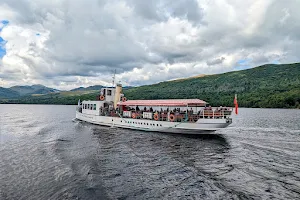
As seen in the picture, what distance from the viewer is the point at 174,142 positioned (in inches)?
1145

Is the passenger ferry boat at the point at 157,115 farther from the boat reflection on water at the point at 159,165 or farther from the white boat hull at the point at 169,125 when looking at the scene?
the boat reflection on water at the point at 159,165

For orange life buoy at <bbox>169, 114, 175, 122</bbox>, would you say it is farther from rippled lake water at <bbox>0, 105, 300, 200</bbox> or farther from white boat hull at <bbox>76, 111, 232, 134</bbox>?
rippled lake water at <bbox>0, 105, 300, 200</bbox>

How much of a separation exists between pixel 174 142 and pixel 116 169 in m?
12.8

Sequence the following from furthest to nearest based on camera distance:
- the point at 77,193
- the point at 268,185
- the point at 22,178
Answer: the point at 22,178 < the point at 268,185 < the point at 77,193

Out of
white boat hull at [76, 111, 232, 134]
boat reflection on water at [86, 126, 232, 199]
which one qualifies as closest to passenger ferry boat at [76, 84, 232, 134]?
white boat hull at [76, 111, 232, 134]

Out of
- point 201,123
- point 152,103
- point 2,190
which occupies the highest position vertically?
point 152,103

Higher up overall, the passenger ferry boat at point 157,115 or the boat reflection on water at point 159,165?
the passenger ferry boat at point 157,115

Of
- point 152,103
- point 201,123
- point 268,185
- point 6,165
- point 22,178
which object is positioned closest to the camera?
point 268,185

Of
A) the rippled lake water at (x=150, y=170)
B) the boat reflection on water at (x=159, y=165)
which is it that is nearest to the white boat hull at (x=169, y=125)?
the boat reflection on water at (x=159, y=165)

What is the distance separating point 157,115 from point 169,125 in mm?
2877

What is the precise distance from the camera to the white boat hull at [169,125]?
105ft

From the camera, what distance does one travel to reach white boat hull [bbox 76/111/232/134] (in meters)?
32.0

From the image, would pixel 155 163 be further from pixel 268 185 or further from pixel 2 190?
pixel 2 190

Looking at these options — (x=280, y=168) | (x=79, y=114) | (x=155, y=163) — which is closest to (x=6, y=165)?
(x=155, y=163)
